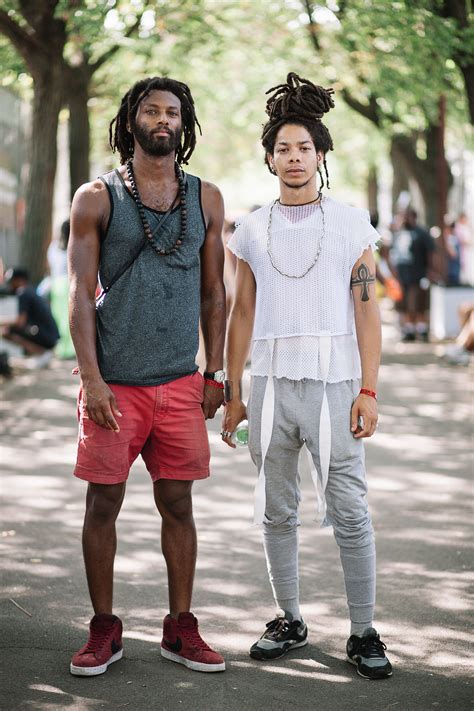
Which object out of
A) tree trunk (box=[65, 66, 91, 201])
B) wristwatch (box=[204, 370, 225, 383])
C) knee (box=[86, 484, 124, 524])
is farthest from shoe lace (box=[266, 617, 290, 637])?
tree trunk (box=[65, 66, 91, 201])

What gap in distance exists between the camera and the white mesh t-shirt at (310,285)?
4.50 m

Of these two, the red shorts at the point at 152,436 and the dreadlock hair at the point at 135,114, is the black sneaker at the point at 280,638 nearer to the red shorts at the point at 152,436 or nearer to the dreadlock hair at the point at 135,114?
the red shorts at the point at 152,436

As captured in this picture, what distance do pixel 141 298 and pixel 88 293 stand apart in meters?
0.19

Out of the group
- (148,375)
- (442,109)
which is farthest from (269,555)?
(442,109)

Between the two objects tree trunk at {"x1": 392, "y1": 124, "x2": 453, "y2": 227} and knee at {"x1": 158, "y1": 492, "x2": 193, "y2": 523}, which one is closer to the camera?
knee at {"x1": 158, "y1": 492, "x2": 193, "y2": 523}

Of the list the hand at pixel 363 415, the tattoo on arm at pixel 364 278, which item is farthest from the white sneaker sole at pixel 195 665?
the tattoo on arm at pixel 364 278

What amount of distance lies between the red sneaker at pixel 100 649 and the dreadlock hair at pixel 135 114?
1769 mm

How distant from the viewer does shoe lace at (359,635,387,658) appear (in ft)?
14.7

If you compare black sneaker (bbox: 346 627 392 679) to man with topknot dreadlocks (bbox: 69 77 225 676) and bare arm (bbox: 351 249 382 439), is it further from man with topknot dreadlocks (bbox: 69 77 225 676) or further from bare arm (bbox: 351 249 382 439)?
bare arm (bbox: 351 249 382 439)

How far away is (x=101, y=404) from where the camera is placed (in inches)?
170

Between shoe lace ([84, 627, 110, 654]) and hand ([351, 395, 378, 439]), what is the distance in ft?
3.89

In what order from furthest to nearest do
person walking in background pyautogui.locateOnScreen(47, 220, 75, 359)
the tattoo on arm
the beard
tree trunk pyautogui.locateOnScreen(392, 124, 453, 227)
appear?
tree trunk pyautogui.locateOnScreen(392, 124, 453, 227) → person walking in background pyautogui.locateOnScreen(47, 220, 75, 359) → the tattoo on arm → the beard

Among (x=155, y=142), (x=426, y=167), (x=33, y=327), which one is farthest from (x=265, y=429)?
(x=426, y=167)

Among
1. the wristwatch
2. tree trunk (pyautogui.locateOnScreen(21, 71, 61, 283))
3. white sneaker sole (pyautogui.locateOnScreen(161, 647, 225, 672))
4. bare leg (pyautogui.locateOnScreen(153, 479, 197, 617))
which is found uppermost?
tree trunk (pyautogui.locateOnScreen(21, 71, 61, 283))
